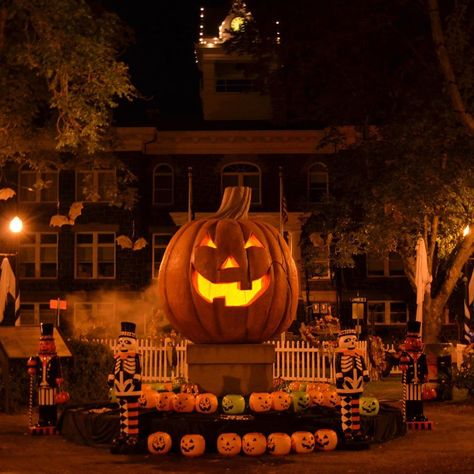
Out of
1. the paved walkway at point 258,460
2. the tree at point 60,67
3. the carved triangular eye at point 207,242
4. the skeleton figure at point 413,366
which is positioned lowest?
the paved walkway at point 258,460

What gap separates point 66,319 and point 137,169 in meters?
6.42

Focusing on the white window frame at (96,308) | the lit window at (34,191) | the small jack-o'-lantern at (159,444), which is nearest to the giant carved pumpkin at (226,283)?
the small jack-o'-lantern at (159,444)

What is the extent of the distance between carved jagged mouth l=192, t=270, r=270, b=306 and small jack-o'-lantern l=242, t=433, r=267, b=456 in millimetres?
2157

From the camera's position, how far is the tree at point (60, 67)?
1723cm

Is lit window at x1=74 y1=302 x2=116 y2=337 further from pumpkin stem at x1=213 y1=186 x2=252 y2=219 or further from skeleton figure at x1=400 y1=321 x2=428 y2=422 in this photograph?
skeleton figure at x1=400 y1=321 x2=428 y2=422

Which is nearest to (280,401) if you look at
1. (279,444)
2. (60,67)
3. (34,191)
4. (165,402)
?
(279,444)

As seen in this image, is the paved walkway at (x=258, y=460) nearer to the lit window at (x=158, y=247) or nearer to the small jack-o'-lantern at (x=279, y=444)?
the small jack-o'-lantern at (x=279, y=444)

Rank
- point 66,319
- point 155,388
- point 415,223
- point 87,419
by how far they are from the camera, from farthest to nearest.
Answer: point 66,319 → point 415,223 → point 155,388 → point 87,419

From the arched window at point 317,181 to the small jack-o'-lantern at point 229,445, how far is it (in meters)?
28.4

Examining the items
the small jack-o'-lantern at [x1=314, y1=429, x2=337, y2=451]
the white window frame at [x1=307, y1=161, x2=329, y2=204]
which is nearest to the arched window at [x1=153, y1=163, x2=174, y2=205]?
the white window frame at [x1=307, y1=161, x2=329, y2=204]

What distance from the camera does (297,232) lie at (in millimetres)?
38719

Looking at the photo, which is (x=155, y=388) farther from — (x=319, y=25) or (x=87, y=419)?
(x=319, y=25)

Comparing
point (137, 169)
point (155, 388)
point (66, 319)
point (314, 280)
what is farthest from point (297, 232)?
point (155, 388)

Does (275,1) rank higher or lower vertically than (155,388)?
higher
